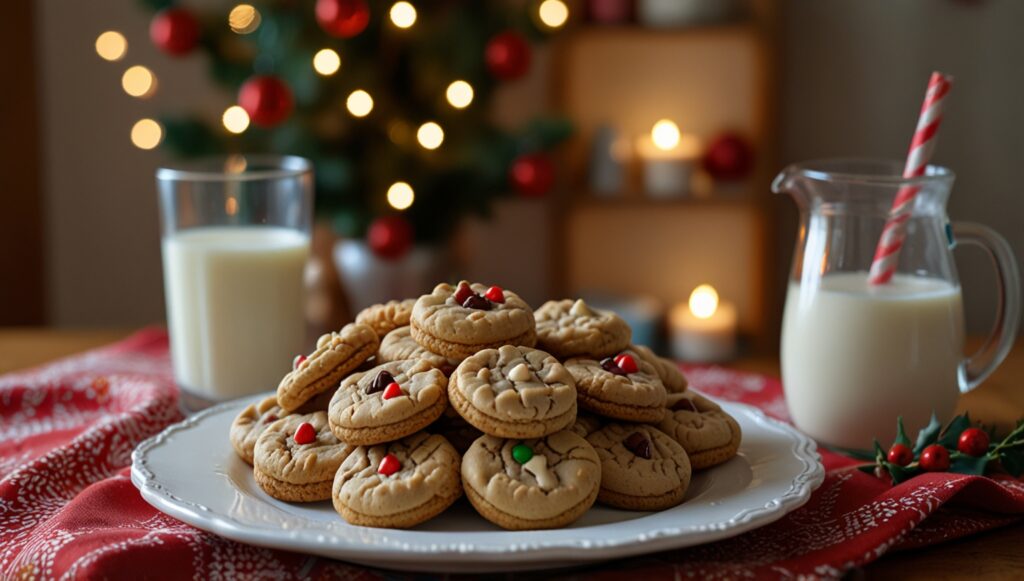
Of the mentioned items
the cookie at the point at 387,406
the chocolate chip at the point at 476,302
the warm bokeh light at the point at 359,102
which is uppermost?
the warm bokeh light at the point at 359,102

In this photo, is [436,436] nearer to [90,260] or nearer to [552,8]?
[552,8]

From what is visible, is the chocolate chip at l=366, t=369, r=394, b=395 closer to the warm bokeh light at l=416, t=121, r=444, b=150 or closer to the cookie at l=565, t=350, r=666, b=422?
the cookie at l=565, t=350, r=666, b=422

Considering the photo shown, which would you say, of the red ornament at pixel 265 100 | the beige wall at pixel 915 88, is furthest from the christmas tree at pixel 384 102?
the beige wall at pixel 915 88

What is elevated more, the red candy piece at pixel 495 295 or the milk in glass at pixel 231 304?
the red candy piece at pixel 495 295

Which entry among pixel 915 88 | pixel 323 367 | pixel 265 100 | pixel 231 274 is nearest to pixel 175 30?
pixel 265 100

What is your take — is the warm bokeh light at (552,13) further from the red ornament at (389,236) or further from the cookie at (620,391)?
the cookie at (620,391)

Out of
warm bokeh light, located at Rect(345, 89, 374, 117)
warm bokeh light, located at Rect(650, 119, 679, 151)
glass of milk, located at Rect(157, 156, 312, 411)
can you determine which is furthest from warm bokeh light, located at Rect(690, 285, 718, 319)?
glass of milk, located at Rect(157, 156, 312, 411)
